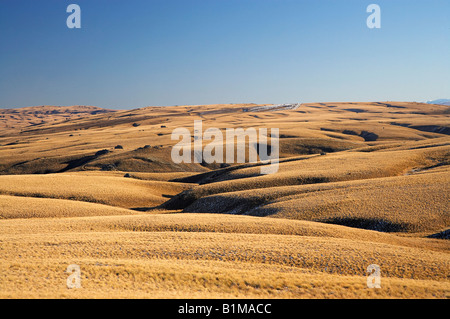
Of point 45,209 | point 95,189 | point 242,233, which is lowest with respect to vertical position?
point 242,233

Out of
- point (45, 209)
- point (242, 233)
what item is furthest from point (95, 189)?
point (242, 233)

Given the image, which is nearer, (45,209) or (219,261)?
(219,261)

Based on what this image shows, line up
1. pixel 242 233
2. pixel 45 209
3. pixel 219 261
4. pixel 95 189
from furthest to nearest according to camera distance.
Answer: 1. pixel 95 189
2. pixel 45 209
3. pixel 242 233
4. pixel 219 261

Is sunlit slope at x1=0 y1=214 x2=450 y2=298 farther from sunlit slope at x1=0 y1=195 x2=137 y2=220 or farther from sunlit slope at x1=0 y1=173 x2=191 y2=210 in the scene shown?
sunlit slope at x1=0 y1=173 x2=191 y2=210

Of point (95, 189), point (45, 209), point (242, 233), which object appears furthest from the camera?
point (95, 189)

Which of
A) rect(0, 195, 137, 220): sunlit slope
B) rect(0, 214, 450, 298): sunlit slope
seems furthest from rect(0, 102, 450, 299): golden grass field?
rect(0, 195, 137, 220): sunlit slope

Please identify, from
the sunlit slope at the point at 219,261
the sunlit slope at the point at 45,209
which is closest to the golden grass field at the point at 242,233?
the sunlit slope at the point at 219,261

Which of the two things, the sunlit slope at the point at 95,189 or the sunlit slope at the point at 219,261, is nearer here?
the sunlit slope at the point at 219,261

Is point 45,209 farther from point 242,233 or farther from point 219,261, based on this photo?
point 219,261

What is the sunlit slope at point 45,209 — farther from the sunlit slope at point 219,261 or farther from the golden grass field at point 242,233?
the sunlit slope at point 219,261

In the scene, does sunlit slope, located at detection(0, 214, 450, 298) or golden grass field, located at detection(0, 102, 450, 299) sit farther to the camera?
golden grass field, located at detection(0, 102, 450, 299)

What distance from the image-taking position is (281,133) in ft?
469

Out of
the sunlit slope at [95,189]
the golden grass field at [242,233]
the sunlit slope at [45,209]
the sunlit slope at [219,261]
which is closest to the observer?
the sunlit slope at [219,261]
